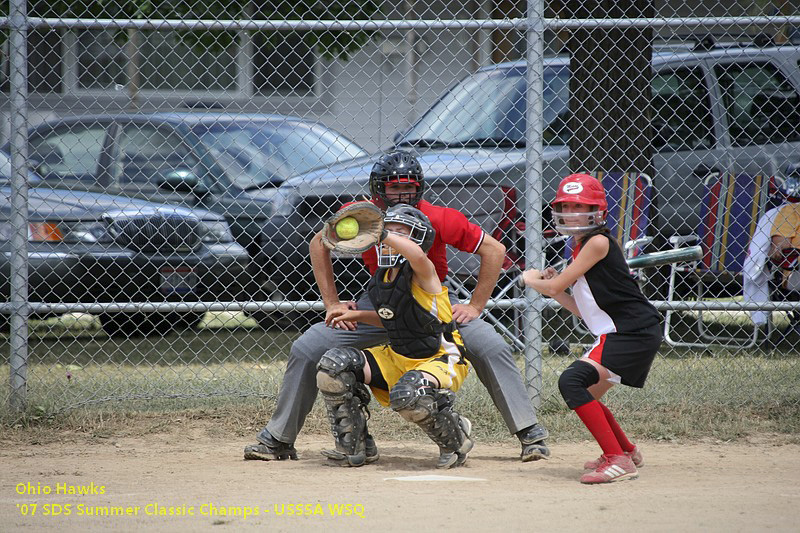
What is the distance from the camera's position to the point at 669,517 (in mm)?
3676

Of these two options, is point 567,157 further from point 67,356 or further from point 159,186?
point 67,356

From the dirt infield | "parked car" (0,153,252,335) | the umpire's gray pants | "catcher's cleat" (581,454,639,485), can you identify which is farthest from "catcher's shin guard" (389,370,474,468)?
"parked car" (0,153,252,335)

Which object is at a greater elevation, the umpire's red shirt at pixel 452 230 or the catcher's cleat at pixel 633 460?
the umpire's red shirt at pixel 452 230

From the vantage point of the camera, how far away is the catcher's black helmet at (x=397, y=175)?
458 centimetres

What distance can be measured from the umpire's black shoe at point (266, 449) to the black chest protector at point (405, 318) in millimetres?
815

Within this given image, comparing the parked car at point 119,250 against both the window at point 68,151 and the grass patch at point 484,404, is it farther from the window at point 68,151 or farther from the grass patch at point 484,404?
the grass patch at point 484,404

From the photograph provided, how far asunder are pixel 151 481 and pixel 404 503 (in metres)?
1.27

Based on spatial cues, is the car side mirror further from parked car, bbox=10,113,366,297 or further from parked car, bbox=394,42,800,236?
parked car, bbox=394,42,800,236

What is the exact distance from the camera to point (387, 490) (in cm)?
414

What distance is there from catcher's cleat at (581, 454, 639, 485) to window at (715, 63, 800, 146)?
4.40m

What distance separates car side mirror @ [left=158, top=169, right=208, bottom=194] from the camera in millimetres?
7895

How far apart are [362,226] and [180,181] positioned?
13.1 ft

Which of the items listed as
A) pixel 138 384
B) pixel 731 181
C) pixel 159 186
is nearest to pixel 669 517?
pixel 138 384

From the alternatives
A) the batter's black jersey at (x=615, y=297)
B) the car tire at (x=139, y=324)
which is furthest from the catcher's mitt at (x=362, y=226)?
the car tire at (x=139, y=324)
